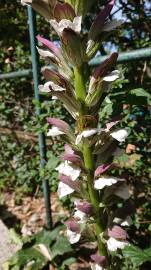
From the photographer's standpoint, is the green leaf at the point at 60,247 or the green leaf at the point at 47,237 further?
the green leaf at the point at 47,237

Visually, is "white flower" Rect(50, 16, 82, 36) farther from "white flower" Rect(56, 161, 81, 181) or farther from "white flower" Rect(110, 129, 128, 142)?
"white flower" Rect(56, 161, 81, 181)

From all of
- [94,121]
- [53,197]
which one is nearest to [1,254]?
[53,197]

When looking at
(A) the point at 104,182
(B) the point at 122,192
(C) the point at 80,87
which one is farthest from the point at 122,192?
(C) the point at 80,87

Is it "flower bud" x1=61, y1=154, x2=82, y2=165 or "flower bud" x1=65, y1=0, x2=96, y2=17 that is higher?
"flower bud" x1=65, y1=0, x2=96, y2=17

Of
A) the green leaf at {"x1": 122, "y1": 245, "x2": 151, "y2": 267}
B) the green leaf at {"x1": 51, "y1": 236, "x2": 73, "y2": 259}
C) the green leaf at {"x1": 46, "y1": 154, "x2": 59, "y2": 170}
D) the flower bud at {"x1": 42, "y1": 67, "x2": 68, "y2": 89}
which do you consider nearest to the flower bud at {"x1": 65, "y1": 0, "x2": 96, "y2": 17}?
the flower bud at {"x1": 42, "y1": 67, "x2": 68, "y2": 89}

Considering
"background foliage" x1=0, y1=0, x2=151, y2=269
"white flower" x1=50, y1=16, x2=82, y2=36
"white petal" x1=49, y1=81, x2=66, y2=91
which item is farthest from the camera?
"background foliage" x1=0, y1=0, x2=151, y2=269

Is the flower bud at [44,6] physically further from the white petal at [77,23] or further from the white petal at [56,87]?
the white petal at [56,87]

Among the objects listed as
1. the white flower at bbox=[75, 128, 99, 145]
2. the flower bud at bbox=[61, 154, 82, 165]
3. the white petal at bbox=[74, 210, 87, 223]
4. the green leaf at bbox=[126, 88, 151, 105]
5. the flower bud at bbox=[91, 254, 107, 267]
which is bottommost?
the flower bud at bbox=[91, 254, 107, 267]

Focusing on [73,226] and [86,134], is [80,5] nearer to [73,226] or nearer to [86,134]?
[86,134]

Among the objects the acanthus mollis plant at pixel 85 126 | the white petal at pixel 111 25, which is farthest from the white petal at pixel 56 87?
the white petal at pixel 111 25
